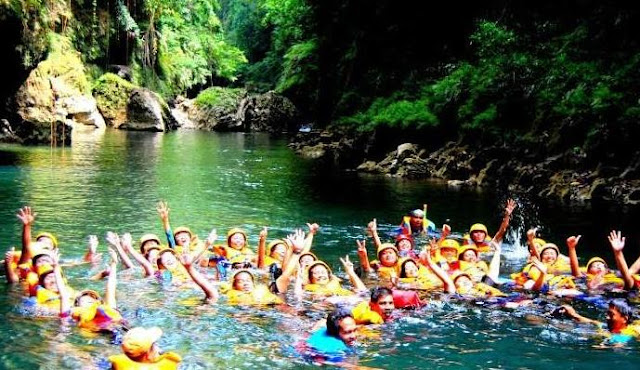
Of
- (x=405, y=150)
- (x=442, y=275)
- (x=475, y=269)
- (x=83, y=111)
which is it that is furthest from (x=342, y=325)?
(x=83, y=111)

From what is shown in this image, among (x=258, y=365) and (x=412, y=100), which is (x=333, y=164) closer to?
(x=412, y=100)

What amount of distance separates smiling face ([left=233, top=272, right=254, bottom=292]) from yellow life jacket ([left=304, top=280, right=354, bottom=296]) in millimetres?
846

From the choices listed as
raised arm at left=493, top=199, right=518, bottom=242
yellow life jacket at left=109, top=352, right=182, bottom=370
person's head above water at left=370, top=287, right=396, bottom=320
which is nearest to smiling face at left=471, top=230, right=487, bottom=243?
raised arm at left=493, top=199, right=518, bottom=242

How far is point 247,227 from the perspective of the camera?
15.9m

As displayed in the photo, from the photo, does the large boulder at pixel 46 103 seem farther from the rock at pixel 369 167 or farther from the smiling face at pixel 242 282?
the smiling face at pixel 242 282

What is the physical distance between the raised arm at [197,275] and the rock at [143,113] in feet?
129

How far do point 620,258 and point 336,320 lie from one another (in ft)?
15.1

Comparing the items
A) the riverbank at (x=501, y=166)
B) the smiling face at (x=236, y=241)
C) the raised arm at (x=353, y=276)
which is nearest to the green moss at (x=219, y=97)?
the riverbank at (x=501, y=166)

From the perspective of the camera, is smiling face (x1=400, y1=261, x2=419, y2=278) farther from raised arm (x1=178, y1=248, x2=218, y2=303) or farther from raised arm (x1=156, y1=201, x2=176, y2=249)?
raised arm (x1=156, y1=201, x2=176, y2=249)

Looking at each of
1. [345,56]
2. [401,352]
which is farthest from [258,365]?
[345,56]

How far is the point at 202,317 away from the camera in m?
9.11

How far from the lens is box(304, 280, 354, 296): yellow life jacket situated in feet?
32.4

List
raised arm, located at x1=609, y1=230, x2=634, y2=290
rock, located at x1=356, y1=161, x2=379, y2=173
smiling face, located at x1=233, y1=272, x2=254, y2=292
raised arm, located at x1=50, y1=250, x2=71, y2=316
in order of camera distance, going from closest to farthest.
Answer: raised arm, located at x1=50, y1=250, x2=71, y2=316 → raised arm, located at x1=609, y1=230, x2=634, y2=290 → smiling face, located at x1=233, y1=272, x2=254, y2=292 → rock, located at x1=356, y1=161, x2=379, y2=173

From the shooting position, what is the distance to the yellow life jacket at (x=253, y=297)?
376 inches
